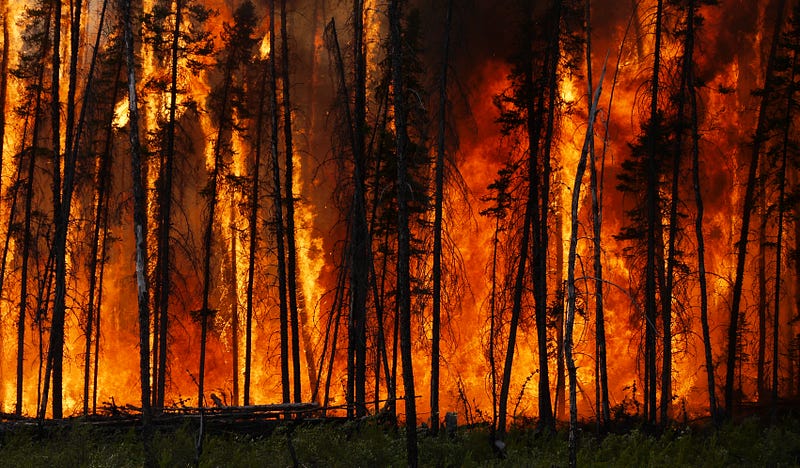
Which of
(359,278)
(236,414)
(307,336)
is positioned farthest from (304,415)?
(307,336)

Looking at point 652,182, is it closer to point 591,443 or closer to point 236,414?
point 591,443

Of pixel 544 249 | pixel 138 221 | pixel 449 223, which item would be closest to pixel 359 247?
pixel 138 221

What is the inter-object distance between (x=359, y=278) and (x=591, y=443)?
20.0 ft

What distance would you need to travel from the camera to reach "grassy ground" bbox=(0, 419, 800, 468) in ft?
Result: 34.0

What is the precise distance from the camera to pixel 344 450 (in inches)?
432

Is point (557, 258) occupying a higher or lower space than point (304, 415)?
higher

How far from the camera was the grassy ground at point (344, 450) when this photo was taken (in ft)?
34.0

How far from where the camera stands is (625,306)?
979 inches

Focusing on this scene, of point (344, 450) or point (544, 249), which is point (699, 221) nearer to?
point (544, 249)

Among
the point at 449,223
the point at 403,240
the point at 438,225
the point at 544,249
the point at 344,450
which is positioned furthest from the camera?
the point at 449,223

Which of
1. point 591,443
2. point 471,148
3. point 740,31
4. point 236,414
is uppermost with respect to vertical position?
point 740,31

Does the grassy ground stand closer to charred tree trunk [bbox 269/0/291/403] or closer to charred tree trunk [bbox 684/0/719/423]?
charred tree trunk [bbox 684/0/719/423]

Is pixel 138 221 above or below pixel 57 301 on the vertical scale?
above

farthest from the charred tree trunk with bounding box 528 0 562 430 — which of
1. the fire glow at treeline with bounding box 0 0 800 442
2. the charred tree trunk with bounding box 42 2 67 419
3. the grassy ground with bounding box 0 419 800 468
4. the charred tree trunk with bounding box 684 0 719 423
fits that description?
the charred tree trunk with bounding box 42 2 67 419
